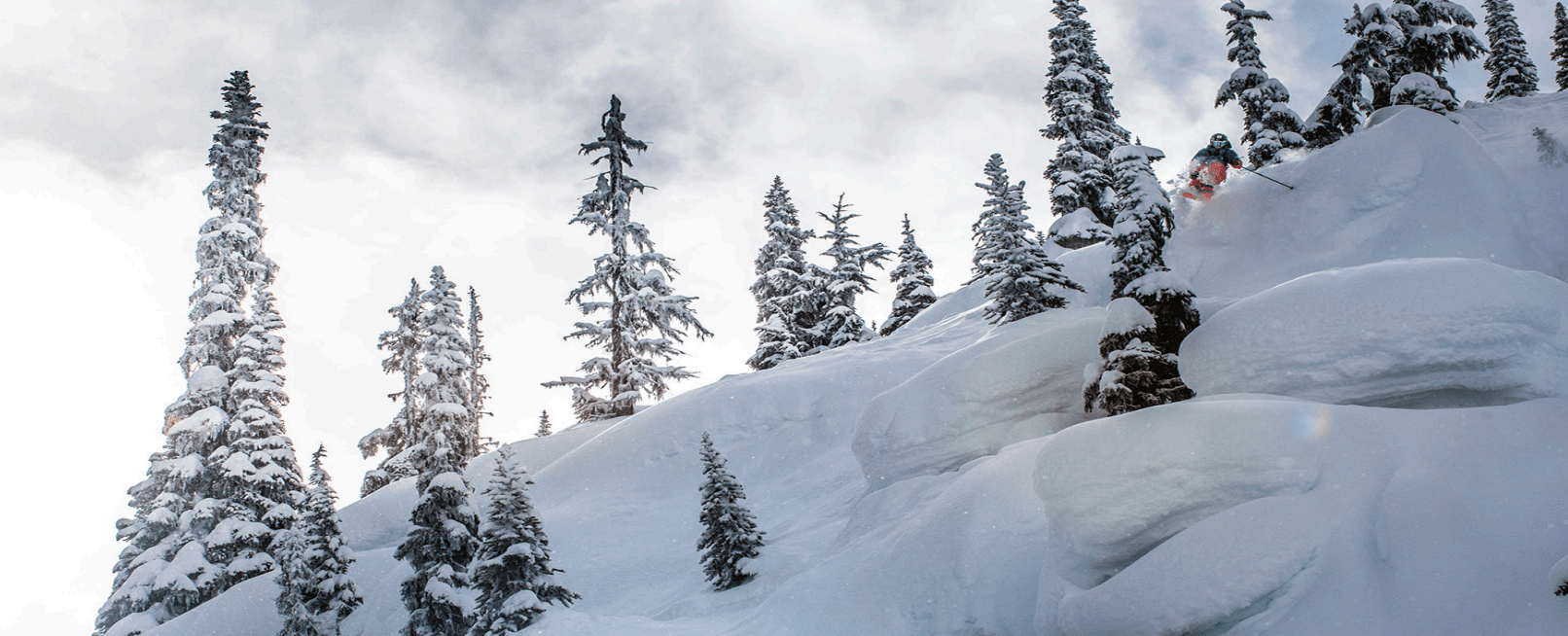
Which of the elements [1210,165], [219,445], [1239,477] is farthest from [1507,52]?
[219,445]

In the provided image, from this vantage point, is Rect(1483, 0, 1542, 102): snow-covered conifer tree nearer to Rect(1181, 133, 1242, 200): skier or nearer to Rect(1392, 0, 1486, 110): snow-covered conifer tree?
Rect(1392, 0, 1486, 110): snow-covered conifer tree

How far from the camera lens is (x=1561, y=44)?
1551 inches

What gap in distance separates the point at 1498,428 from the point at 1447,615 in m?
2.76

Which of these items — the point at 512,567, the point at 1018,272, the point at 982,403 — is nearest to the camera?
the point at 982,403

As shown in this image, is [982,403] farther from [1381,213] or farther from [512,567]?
[1381,213]

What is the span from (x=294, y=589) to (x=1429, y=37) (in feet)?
128

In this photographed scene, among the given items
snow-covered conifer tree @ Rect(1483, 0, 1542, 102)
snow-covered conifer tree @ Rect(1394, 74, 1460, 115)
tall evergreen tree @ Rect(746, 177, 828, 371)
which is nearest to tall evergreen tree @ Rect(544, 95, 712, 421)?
tall evergreen tree @ Rect(746, 177, 828, 371)

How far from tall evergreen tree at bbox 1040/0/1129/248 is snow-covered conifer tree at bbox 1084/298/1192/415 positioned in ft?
80.2

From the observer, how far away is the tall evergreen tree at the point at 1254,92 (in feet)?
101

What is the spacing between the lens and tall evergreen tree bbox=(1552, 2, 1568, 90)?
128 ft

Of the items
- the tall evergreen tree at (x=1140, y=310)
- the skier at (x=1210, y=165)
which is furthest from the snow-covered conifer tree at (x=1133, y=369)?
the skier at (x=1210, y=165)

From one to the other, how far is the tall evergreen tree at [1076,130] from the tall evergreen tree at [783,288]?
12.9 m

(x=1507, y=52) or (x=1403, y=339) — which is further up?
(x=1507, y=52)

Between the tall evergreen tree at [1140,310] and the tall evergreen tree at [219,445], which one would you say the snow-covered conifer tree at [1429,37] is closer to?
the tall evergreen tree at [1140,310]
